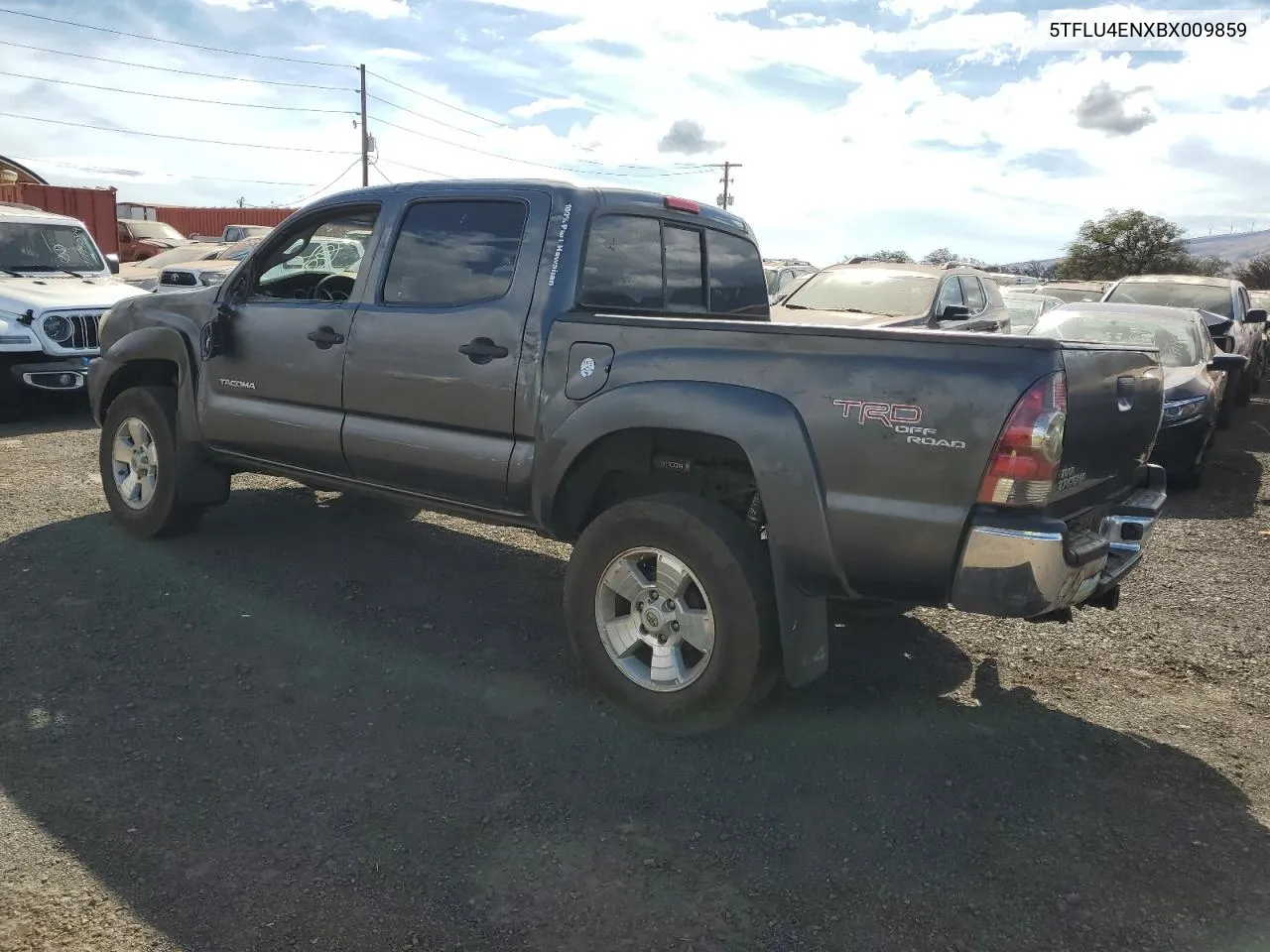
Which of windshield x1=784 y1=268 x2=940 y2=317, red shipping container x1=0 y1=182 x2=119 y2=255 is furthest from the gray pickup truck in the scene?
red shipping container x1=0 y1=182 x2=119 y2=255

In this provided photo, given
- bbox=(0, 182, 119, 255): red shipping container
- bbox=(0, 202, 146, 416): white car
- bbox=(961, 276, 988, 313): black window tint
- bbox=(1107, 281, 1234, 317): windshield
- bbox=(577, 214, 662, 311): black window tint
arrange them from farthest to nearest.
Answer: bbox=(0, 182, 119, 255): red shipping container, bbox=(1107, 281, 1234, 317): windshield, bbox=(961, 276, 988, 313): black window tint, bbox=(0, 202, 146, 416): white car, bbox=(577, 214, 662, 311): black window tint

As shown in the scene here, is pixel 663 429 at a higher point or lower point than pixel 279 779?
higher

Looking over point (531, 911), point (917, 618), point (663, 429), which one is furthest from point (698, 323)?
point (917, 618)

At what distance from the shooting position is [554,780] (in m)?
3.43

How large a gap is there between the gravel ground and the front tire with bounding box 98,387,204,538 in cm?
28

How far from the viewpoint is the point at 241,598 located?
16.5 ft

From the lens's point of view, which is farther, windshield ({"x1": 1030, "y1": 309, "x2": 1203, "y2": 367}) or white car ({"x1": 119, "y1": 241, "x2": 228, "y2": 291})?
white car ({"x1": 119, "y1": 241, "x2": 228, "y2": 291})

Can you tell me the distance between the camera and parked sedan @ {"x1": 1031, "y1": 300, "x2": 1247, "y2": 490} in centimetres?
820

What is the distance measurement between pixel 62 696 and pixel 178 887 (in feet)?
5.00

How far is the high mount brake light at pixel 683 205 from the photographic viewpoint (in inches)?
187

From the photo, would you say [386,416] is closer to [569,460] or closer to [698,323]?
[569,460]

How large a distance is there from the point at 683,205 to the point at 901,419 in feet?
6.99

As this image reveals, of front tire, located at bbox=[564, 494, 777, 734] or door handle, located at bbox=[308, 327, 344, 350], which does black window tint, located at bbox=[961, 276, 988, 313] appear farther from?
front tire, located at bbox=[564, 494, 777, 734]

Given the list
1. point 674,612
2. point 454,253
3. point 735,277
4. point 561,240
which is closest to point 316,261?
point 454,253
